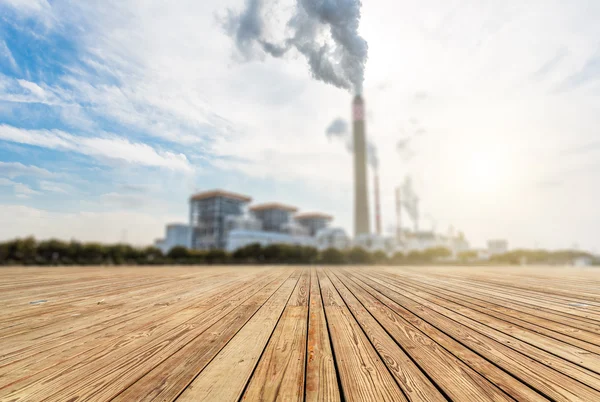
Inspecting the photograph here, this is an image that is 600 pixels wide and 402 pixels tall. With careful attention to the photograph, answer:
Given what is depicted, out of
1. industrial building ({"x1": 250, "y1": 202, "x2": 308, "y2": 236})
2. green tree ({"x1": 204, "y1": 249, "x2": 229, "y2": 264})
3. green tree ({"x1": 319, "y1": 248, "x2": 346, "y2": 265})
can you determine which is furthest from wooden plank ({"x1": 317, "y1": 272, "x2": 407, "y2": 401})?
industrial building ({"x1": 250, "y1": 202, "x2": 308, "y2": 236})

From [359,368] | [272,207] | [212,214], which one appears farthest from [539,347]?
[272,207]

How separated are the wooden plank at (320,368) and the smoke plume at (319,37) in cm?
472

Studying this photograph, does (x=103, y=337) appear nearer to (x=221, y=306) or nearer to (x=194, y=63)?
(x=221, y=306)

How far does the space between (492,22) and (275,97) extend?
6.58m

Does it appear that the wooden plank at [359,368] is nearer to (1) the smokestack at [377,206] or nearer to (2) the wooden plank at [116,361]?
(2) the wooden plank at [116,361]

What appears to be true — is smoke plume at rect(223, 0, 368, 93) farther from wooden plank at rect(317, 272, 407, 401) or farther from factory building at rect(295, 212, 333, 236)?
factory building at rect(295, 212, 333, 236)

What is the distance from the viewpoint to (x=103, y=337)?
2.15 metres

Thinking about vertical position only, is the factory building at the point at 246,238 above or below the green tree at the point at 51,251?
above

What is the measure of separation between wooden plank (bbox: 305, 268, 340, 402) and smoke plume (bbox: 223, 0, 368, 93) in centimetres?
472

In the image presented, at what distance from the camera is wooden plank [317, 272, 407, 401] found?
1.28 metres

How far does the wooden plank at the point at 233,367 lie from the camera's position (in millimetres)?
1283

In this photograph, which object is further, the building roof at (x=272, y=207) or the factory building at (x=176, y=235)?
the building roof at (x=272, y=207)

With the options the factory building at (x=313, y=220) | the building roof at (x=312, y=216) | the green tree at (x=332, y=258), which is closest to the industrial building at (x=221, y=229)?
the factory building at (x=313, y=220)

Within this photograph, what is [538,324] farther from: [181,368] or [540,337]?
[181,368]
